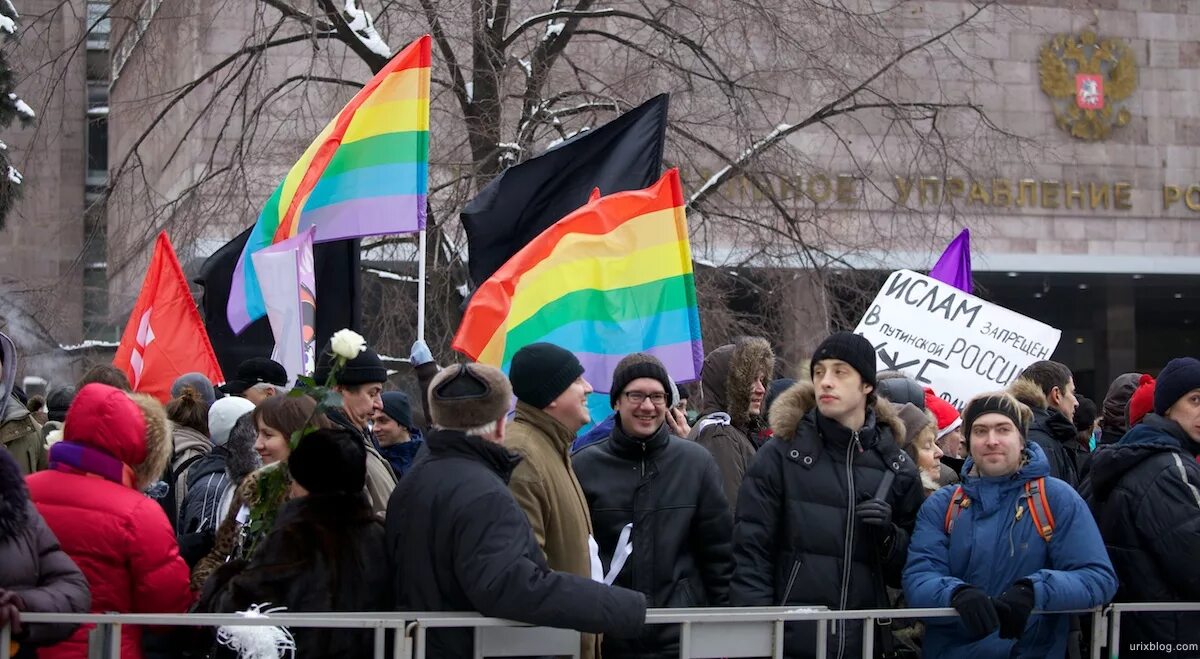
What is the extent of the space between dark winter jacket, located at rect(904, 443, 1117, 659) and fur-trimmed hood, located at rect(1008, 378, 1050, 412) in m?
1.80

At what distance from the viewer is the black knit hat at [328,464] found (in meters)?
4.35

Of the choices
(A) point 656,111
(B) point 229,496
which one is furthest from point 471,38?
(B) point 229,496

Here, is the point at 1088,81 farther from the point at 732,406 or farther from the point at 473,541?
the point at 473,541

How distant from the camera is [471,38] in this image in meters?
12.1

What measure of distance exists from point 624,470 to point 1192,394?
207cm

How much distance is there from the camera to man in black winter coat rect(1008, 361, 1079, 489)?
6.64 metres

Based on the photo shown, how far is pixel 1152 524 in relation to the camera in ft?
17.1

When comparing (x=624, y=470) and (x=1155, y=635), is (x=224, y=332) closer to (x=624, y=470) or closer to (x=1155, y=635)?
(x=624, y=470)

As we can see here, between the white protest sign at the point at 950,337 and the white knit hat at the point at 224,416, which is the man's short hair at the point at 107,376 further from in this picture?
the white protest sign at the point at 950,337

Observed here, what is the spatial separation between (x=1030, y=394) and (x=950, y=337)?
260 cm

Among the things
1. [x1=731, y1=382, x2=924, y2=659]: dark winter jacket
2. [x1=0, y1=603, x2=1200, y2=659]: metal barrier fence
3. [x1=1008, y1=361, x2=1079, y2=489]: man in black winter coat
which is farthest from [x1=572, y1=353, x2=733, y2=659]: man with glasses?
[x1=1008, y1=361, x2=1079, y2=489]: man in black winter coat

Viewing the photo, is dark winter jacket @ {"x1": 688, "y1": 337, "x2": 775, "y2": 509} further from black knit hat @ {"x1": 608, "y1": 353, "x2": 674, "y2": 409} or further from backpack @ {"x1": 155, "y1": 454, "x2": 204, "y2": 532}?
backpack @ {"x1": 155, "y1": 454, "x2": 204, "y2": 532}

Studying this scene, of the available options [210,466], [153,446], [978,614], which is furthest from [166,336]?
[978,614]

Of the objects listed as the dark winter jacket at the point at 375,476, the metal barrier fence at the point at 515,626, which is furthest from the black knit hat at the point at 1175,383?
the dark winter jacket at the point at 375,476
